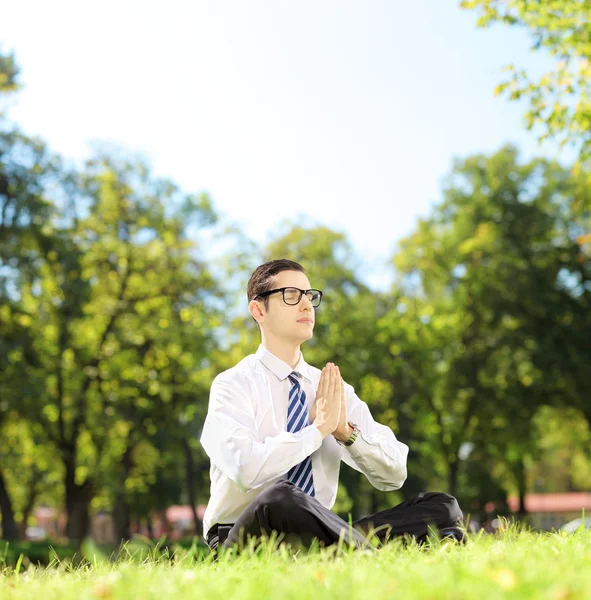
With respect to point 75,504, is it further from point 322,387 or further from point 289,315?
point 322,387

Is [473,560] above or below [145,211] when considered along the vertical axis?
below

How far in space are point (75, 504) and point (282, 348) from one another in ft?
78.6

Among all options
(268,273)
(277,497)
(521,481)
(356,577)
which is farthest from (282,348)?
(521,481)

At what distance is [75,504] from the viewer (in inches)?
1070

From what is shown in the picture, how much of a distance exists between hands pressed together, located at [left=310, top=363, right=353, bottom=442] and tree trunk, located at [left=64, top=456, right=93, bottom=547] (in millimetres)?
23691

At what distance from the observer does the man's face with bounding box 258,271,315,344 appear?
5.32m

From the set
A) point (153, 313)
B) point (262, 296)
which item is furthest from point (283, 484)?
point (153, 313)

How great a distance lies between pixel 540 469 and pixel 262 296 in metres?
60.7

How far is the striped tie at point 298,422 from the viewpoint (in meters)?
4.96

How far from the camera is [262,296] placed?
Result: 17.9 ft

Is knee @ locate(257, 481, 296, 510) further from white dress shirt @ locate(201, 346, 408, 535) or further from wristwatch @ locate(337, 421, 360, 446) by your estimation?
wristwatch @ locate(337, 421, 360, 446)

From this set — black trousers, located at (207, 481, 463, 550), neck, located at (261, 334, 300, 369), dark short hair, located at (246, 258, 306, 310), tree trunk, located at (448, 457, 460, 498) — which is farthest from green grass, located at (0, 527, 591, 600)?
tree trunk, located at (448, 457, 460, 498)

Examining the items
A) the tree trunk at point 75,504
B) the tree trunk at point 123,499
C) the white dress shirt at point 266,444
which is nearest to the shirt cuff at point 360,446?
the white dress shirt at point 266,444

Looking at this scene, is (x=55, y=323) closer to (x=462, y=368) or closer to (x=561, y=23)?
(x=462, y=368)
